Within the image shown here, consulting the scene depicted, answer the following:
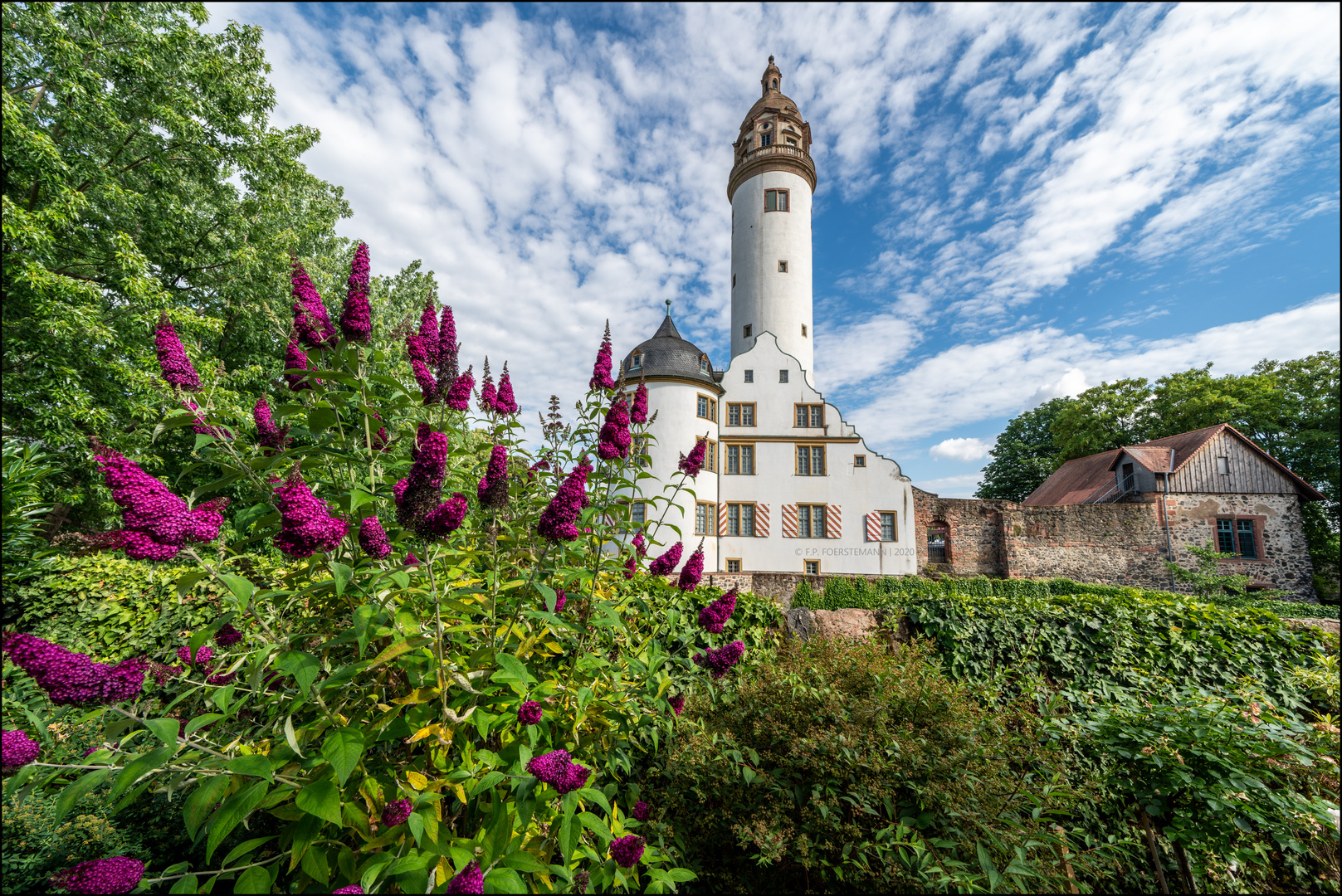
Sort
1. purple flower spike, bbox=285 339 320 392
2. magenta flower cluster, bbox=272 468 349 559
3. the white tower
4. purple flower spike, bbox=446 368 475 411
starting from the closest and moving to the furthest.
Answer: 1. magenta flower cluster, bbox=272 468 349 559
2. purple flower spike, bbox=285 339 320 392
3. purple flower spike, bbox=446 368 475 411
4. the white tower

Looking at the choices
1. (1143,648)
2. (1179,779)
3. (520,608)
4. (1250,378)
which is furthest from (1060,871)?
(1250,378)

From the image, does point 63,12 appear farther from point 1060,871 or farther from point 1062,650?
point 1062,650

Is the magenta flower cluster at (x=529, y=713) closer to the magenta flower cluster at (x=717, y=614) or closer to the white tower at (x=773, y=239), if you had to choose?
the magenta flower cluster at (x=717, y=614)

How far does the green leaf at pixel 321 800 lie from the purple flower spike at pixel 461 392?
1393 mm

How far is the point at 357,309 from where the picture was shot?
5.93 ft

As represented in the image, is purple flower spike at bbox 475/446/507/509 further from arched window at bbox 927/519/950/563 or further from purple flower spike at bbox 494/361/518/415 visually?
arched window at bbox 927/519/950/563

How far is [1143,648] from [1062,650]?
0.79m

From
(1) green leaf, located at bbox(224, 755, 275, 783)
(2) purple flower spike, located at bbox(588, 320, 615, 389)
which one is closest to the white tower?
(2) purple flower spike, located at bbox(588, 320, 615, 389)

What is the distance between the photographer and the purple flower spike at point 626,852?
5.14ft

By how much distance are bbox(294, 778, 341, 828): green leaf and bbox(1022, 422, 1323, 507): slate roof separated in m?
25.1

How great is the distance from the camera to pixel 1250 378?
25.2 m

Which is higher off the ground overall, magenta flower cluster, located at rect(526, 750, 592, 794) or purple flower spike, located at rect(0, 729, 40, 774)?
purple flower spike, located at rect(0, 729, 40, 774)

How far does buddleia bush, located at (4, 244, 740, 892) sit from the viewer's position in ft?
4.15

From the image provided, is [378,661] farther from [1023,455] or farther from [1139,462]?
[1023,455]
